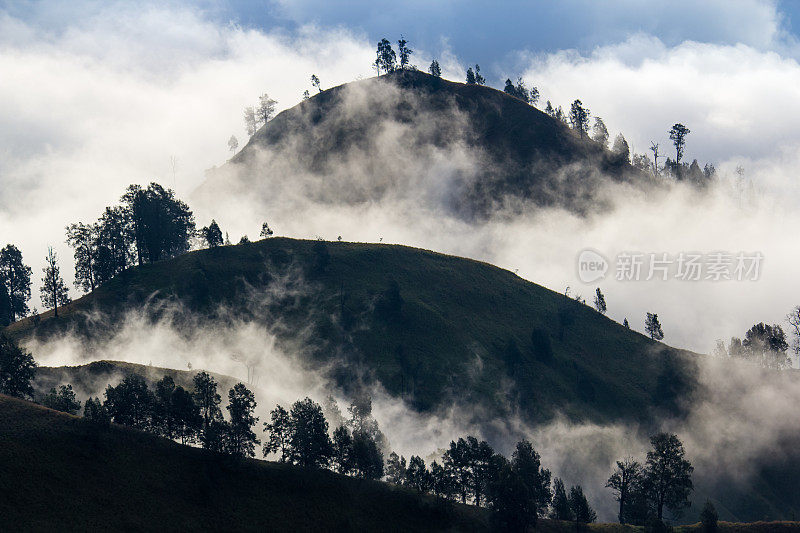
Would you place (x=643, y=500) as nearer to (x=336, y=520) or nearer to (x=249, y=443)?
(x=336, y=520)

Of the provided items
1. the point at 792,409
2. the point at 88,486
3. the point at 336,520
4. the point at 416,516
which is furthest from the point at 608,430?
the point at 88,486

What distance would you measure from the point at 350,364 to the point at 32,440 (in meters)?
97.6

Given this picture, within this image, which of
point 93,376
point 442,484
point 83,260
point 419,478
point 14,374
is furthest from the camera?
point 83,260

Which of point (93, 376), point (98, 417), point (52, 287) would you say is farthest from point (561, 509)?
point (52, 287)

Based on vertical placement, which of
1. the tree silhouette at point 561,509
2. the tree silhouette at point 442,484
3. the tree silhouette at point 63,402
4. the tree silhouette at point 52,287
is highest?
the tree silhouette at point 52,287

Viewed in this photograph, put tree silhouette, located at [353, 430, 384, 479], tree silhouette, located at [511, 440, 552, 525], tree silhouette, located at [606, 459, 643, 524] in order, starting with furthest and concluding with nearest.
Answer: tree silhouette, located at [606, 459, 643, 524]
tree silhouette, located at [511, 440, 552, 525]
tree silhouette, located at [353, 430, 384, 479]

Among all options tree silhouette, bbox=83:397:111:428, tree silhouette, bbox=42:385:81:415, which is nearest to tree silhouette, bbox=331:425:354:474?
tree silhouette, bbox=83:397:111:428

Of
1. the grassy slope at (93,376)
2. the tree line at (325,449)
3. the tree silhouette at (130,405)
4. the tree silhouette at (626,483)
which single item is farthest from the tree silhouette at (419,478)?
the grassy slope at (93,376)

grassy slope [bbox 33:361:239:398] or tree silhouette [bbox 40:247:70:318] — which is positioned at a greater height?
tree silhouette [bbox 40:247:70:318]

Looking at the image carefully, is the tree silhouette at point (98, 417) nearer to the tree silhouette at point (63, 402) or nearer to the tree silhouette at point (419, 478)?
the tree silhouette at point (63, 402)

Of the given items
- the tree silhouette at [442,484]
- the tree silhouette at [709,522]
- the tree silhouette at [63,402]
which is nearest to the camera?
the tree silhouette at [442,484]

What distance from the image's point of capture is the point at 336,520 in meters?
100

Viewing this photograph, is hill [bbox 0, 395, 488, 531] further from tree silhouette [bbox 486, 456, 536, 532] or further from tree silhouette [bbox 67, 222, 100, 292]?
tree silhouette [bbox 67, 222, 100, 292]

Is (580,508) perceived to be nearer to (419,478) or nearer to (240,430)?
(419,478)
